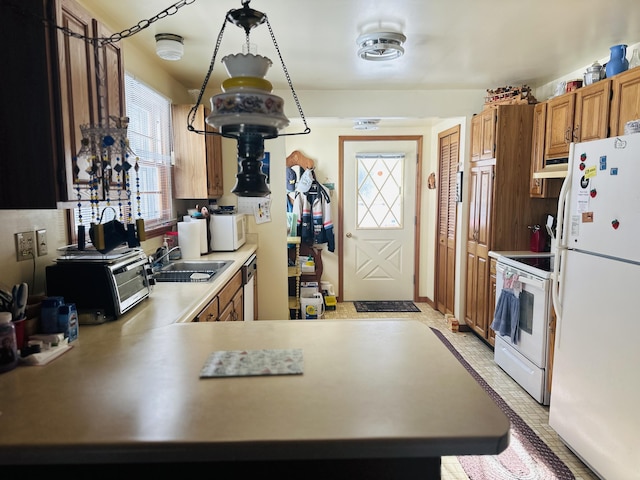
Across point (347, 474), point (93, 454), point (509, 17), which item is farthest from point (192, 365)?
point (509, 17)

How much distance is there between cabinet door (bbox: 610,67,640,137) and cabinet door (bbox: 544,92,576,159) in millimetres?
392

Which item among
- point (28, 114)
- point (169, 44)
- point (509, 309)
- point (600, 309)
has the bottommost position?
point (509, 309)

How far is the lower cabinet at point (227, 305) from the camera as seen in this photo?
2.25 meters

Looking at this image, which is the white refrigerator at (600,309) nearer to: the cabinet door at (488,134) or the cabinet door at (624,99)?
the cabinet door at (624,99)

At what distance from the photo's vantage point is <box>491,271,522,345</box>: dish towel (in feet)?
9.93

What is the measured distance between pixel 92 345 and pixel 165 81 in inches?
100

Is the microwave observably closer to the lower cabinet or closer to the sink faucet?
the lower cabinet

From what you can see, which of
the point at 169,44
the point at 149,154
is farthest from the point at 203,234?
the point at 169,44

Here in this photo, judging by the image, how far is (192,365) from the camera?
1.23 metres

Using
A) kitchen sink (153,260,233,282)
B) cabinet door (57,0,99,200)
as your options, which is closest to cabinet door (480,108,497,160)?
kitchen sink (153,260,233,282)

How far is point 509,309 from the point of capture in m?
3.12

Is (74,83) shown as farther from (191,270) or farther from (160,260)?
(191,270)

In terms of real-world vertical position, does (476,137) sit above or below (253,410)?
above

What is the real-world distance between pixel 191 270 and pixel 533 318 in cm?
247
